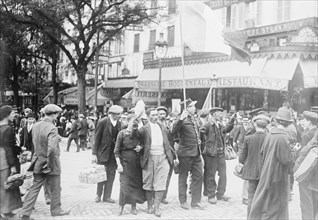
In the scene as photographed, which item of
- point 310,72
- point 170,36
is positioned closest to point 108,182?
point 310,72

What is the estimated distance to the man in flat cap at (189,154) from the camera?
7.79 meters

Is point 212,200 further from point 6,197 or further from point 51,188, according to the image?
point 6,197

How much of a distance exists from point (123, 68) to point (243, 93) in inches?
630

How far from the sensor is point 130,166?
733 cm

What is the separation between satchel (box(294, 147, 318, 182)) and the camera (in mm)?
5941

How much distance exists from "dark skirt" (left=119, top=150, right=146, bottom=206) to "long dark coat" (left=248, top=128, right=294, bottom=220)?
2146 mm

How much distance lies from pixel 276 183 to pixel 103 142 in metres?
3.54

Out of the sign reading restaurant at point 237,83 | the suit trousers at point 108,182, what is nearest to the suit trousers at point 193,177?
the suit trousers at point 108,182

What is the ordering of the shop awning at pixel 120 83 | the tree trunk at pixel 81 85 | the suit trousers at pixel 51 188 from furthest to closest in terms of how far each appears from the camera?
1. the shop awning at pixel 120 83
2. the tree trunk at pixel 81 85
3. the suit trousers at pixel 51 188

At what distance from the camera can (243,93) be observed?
22125mm

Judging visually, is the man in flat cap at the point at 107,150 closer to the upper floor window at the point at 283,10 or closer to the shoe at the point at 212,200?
the shoe at the point at 212,200

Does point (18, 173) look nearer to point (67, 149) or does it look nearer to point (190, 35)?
point (190, 35)

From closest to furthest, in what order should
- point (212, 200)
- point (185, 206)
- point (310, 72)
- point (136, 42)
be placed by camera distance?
point (185, 206) < point (212, 200) < point (310, 72) < point (136, 42)

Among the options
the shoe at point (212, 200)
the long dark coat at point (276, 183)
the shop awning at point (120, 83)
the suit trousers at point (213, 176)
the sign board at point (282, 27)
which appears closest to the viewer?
the long dark coat at point (276, 183)
